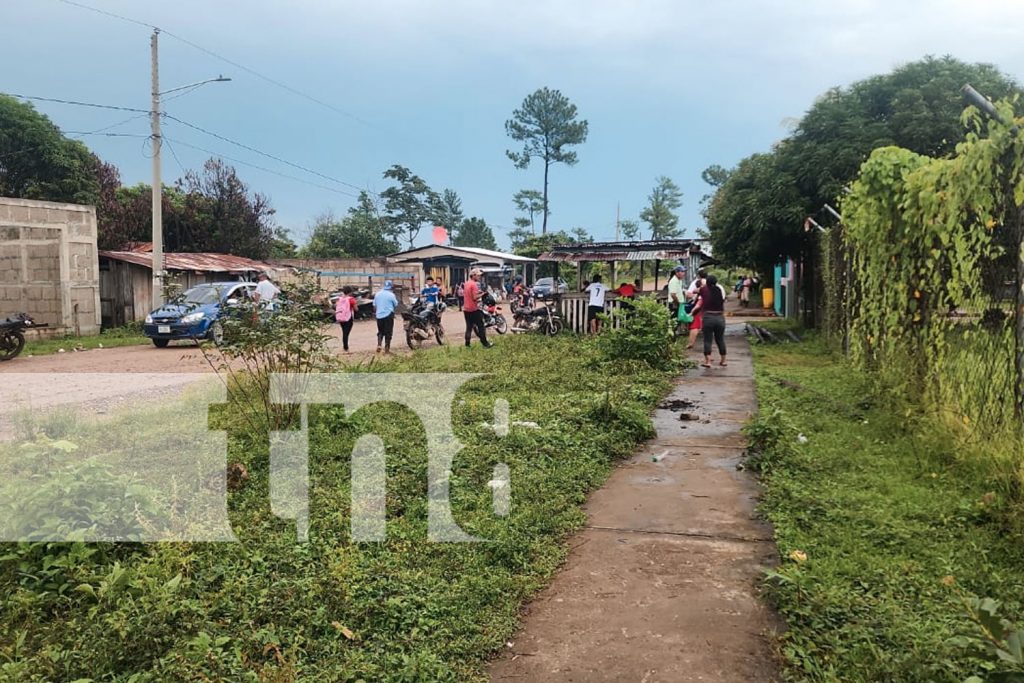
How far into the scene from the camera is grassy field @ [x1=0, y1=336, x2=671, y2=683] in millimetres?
2930

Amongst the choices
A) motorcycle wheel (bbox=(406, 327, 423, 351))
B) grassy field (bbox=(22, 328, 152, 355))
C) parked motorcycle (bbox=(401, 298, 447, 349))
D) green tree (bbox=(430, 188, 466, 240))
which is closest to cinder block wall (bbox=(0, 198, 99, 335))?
grassy field (bbox=(22, 328, 152, 355))

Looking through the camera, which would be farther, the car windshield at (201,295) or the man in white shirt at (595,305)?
the car windshield at (201,295)

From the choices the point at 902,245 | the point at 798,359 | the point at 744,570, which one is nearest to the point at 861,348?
the point at 902,245

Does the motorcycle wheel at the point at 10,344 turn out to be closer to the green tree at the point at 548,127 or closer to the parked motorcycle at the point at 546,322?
the parked motorcycle at the point at 546,322

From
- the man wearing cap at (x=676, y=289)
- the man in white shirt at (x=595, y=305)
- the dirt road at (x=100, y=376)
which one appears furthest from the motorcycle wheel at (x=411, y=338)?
the man wearing cap at (x=676, y=289)

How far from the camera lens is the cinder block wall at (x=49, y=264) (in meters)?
17.3

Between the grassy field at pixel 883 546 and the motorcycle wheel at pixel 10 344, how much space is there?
45.1 feet

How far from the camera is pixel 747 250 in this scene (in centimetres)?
1617

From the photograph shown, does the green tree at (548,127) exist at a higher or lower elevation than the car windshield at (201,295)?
higher

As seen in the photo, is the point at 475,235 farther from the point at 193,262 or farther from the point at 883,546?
the point at 883,546

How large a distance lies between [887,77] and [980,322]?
Answer: 38.1 feet

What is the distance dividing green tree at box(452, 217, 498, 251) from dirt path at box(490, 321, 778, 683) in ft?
226

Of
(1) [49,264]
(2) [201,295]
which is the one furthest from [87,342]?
(2) [201,295]

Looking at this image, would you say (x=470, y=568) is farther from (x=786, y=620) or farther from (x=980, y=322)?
(x=980, y=322)
